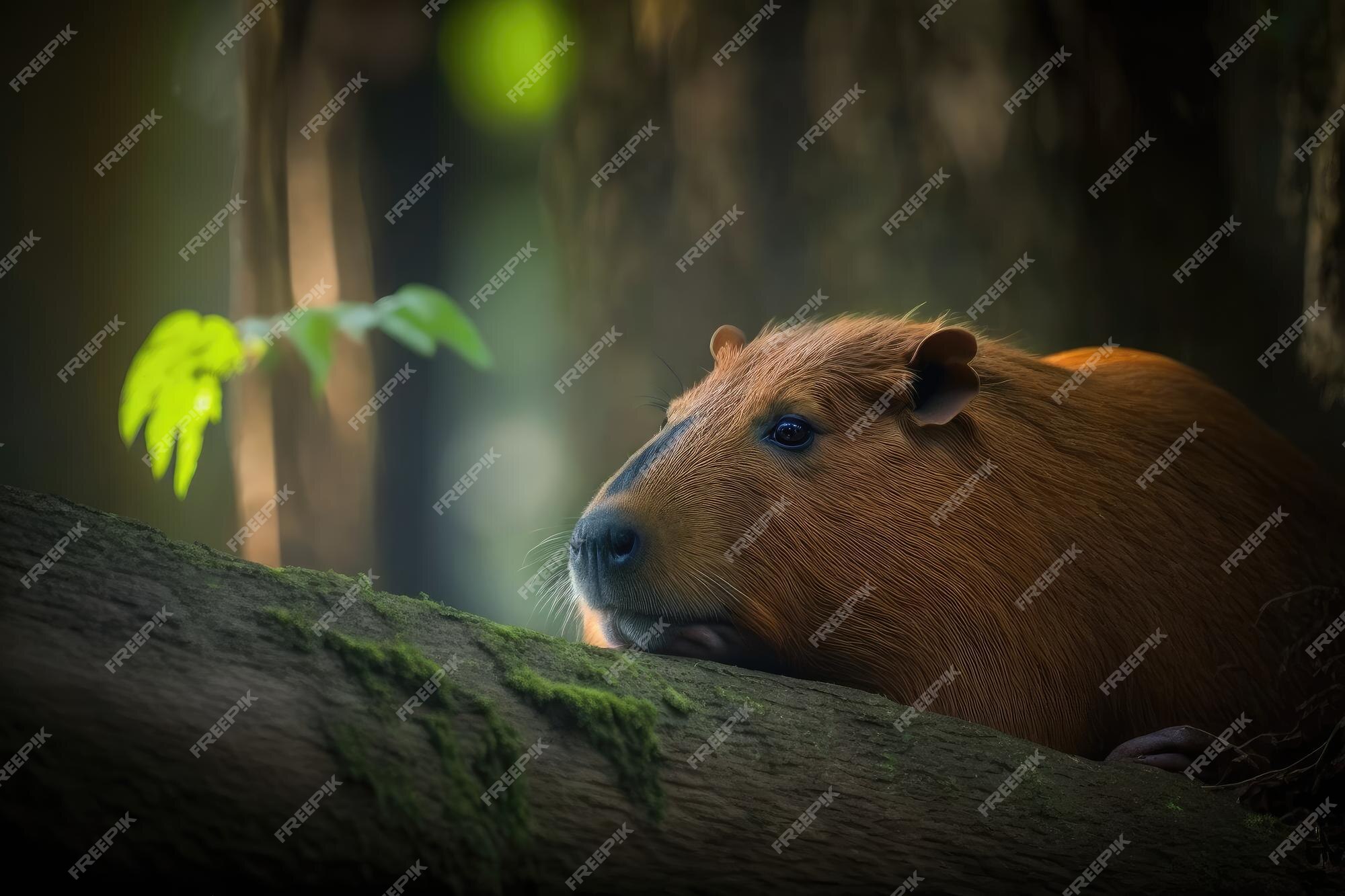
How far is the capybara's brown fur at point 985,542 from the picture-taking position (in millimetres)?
2580

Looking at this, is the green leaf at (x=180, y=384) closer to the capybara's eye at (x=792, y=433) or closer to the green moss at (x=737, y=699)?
the capybara's eye at (x=792, y=433)

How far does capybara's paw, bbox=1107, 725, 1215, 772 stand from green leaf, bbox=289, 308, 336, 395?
9.15 ft

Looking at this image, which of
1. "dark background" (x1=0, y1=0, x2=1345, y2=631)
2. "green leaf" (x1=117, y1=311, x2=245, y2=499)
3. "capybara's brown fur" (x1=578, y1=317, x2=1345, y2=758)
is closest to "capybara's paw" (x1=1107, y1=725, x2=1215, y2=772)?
"capybara's brown fur" (x1=578, y1=317, x2=1345, y2=758)

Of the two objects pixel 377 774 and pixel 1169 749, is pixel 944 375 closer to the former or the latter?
pixel 1169 749

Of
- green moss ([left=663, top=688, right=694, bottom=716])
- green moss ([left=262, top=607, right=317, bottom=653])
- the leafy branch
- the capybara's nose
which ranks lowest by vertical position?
green moss ([left=663, top=688, right=694, bottom=716])

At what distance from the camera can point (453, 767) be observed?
1.63m

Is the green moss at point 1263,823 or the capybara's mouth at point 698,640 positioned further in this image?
the capybara's mouth at point 698,640

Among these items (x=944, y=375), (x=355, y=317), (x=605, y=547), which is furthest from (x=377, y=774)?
(x=355, y=317)

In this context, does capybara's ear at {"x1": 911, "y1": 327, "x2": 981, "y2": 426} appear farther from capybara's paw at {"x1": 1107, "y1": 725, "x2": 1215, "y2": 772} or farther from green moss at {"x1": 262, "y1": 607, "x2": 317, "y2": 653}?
green moss at {"x1": 262, "y1": 607, "x2": 317, "y2": 653}

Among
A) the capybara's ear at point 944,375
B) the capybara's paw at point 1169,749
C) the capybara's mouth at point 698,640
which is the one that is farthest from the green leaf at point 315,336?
the capybara's paw at point 1169,749

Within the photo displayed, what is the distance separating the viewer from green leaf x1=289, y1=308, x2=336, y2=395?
3.62 metres

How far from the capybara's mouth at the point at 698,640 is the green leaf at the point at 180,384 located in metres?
1.83

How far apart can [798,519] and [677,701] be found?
0.77 meters

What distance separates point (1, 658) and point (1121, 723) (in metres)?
2.58
